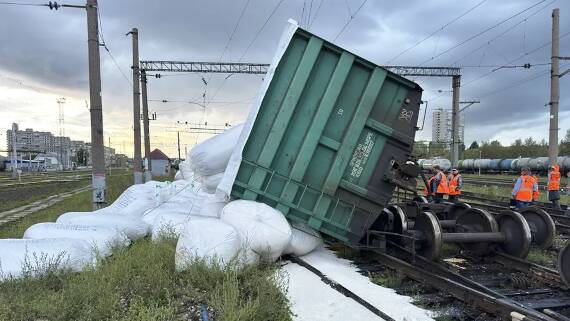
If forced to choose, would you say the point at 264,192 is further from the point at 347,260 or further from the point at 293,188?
the point at 347,260

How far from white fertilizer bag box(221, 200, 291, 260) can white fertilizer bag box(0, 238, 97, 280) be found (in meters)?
1.87

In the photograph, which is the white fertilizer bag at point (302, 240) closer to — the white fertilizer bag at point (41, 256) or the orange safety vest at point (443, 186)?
the white fertilizer bag at point (41, 256)

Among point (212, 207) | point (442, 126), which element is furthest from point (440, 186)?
point (442, 126)

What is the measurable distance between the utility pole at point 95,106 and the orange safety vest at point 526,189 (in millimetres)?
11268

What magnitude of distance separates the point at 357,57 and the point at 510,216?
11.0 feet

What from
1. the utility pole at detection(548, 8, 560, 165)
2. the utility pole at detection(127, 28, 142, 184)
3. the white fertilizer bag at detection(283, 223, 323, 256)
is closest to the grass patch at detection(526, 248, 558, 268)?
the white fertilizer bag at detection(283, 223, 323, 256)

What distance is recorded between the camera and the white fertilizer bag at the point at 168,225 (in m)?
6.40

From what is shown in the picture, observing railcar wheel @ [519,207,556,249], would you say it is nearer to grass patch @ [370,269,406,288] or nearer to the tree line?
grass patch @ [370,269,406,288]

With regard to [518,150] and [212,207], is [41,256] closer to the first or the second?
[212,207]

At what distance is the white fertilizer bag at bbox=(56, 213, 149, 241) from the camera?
663 centimetres

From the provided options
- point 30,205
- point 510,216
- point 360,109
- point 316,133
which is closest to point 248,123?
point 316,133

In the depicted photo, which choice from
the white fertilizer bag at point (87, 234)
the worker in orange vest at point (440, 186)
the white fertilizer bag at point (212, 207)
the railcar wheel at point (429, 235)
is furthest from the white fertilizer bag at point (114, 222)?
the worker in orange vest at point (440, 186)

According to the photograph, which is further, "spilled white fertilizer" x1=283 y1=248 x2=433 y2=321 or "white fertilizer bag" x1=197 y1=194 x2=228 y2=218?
"white fertilizer bag" x1=197 y1=194 x2=228 y2=218

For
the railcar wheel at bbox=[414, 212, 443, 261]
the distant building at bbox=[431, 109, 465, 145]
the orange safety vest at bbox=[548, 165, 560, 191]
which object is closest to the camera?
the railcar wheel at bbox=[414, 212, 443, 261]
